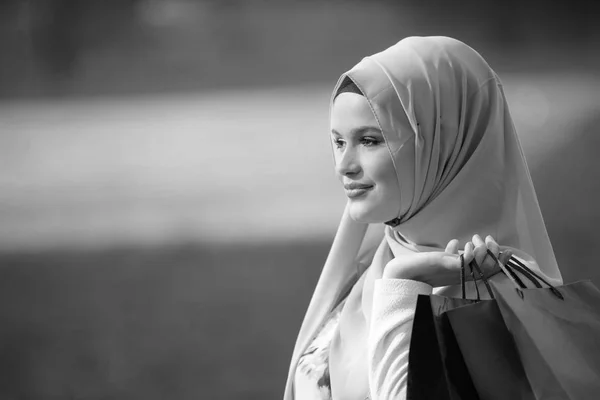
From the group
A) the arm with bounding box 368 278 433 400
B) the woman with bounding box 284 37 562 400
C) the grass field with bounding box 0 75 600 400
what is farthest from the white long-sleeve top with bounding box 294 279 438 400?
the grass field with bounding box 0 75 600 400

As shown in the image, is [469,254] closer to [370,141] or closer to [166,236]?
[370,141]

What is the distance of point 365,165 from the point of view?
853mm

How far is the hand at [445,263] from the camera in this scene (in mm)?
721

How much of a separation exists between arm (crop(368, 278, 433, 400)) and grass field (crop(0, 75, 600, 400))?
3.60 ft

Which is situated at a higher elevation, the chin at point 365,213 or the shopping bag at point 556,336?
the chin at point 365,213

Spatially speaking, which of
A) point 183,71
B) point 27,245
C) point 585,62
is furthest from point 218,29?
point 585,62

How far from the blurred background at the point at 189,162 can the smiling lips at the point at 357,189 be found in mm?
969

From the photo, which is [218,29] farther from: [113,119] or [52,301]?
[52,301]

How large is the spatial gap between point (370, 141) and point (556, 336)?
1.01ft

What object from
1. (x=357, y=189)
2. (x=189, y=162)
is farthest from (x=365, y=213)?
(x=189, y=162)

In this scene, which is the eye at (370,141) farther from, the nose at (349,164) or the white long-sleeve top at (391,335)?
the white long-sleeve top at (391,335)

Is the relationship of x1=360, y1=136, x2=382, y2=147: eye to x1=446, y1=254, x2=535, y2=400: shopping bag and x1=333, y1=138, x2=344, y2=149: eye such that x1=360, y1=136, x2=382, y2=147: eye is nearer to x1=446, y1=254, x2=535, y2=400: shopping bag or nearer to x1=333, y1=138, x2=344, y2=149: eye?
x1=333, y1=138, x2=344, y2=149: eye

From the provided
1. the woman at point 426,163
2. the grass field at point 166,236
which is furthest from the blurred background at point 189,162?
the woman at point 426,163

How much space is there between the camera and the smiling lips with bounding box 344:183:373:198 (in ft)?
2.82
